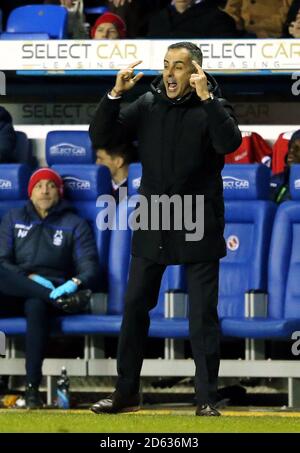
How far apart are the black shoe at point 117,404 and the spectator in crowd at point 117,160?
11.8 ft

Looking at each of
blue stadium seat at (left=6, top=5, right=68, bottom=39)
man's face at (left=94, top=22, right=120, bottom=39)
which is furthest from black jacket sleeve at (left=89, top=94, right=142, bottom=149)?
blue stadium seat at (left=6, top=5, right=68, bottom=39)

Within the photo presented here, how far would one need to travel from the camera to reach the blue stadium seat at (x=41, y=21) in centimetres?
1284

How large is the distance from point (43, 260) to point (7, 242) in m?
0.33

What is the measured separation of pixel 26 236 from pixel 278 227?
1.76m

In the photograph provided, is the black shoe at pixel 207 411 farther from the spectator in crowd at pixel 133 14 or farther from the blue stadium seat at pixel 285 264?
the spectator in crowd at pixel 133 14

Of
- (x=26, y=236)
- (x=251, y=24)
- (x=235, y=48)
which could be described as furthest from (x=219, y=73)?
(x=26, y=236)

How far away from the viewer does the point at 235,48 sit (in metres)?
12.2

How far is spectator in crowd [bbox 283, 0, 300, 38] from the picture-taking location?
1241 cm

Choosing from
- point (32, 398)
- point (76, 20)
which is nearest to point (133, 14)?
point (76, 20)

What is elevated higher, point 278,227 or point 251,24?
point 251,24

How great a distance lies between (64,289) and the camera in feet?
35.2

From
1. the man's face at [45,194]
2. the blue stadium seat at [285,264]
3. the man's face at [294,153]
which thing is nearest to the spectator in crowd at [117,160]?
the man's face at [45,194]
